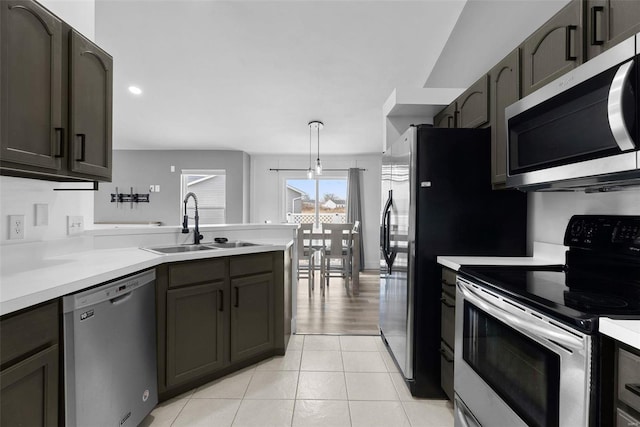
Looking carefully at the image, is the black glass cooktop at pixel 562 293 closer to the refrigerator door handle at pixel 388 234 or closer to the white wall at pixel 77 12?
the refrigerator door handle at pixel 388 234

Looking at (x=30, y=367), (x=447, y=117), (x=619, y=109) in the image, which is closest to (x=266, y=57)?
(x=447, y=117)

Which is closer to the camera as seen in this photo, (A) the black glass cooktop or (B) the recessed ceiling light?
(A) the black glass cooktop

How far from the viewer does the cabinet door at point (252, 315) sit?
7.01 ft

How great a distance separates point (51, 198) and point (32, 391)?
110 centimetres

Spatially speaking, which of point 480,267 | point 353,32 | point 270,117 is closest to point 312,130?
point 270,117

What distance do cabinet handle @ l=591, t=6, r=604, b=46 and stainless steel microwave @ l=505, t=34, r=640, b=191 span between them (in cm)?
15

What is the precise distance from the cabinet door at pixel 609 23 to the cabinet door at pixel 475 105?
0.70 metres

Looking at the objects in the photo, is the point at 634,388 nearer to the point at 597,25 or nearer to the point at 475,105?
the point at 597,25

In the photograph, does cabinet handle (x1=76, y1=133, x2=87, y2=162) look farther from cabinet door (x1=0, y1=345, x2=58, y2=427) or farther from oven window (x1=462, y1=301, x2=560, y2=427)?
oven window (x1=462, y1=301, x2=560, y2=427)

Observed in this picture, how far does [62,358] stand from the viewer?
113 cm

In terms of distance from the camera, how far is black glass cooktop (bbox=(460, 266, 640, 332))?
34.2 inches

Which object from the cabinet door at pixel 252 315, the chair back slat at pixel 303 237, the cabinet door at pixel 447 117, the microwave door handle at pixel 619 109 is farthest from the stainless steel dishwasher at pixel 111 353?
the chair back slat at pixel 303 237

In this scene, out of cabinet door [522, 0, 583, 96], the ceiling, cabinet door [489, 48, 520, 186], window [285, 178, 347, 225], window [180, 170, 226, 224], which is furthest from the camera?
window [285, 178, 347, 225]

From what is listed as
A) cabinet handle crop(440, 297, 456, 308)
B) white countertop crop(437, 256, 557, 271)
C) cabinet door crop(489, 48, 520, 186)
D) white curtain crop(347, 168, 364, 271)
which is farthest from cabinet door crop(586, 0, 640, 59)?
white curtain crop(347, 168, 364, 271)
